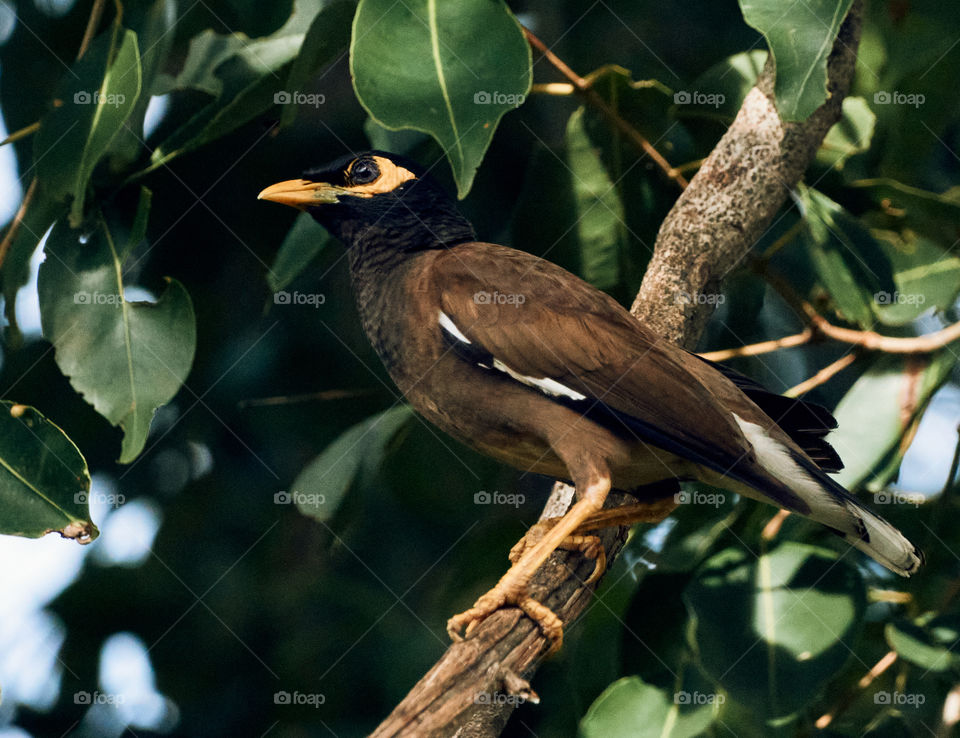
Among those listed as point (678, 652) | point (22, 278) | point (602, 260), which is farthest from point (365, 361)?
point (678, 652)

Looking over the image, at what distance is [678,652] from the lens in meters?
2.77

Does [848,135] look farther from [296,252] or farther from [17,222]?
[17,222]

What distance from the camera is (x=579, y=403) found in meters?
2.30

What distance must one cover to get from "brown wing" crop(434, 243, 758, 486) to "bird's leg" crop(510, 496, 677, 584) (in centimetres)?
29

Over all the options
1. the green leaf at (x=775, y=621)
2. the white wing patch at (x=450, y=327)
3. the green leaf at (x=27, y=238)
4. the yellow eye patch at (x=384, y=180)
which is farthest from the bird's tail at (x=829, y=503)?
the green leaf at (x=27, y=238)

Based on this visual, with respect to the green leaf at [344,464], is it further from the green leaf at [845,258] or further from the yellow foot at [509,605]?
the green leaf at [845,258]

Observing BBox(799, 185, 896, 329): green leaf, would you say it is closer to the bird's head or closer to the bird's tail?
the bird's tail

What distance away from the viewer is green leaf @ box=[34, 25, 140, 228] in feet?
7.71

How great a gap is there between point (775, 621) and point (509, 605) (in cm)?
90

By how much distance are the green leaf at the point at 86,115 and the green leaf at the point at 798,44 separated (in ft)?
4.99

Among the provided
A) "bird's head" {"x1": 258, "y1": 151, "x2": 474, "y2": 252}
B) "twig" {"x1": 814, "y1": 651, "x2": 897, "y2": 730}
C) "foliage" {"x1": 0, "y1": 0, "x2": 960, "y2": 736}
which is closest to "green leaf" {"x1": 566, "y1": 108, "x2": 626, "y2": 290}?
"foliage" {"x1": 0, "y1": 0, "x2": 960, "y2": 736}

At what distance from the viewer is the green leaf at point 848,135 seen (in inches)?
115

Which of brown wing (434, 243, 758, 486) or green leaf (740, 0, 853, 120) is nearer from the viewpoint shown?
green leaf (740, 0, 853, 120)

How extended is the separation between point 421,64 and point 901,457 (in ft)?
5.76
